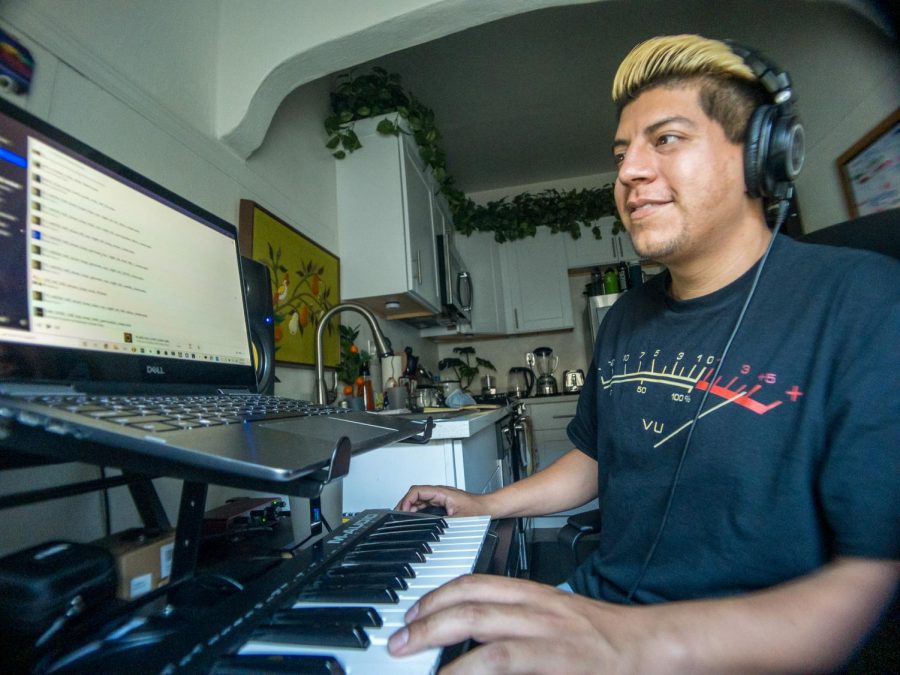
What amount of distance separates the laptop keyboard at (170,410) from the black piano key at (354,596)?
161 millimetres

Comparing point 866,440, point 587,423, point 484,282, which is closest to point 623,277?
point 484,282

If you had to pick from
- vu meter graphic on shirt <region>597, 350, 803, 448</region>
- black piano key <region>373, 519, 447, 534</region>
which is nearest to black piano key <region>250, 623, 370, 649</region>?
black piano key <region>373, 519, 447, 534</region>

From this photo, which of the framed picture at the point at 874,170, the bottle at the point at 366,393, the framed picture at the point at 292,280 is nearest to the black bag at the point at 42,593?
the framed picture at the point at 292,280

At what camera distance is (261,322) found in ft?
2.88

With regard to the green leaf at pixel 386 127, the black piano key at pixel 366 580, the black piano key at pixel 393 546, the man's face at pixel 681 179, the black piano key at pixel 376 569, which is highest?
the green leaf at pixel 386 127

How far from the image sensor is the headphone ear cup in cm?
69

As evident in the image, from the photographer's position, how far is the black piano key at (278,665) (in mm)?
251

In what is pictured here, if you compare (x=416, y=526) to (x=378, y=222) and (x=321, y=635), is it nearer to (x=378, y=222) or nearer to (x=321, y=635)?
(x=321, y=635)

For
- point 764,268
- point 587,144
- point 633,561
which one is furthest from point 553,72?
point 633,561

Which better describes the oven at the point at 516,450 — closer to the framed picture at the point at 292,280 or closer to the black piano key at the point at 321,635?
the framed picture at the point at 292,280

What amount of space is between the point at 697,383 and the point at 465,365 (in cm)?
323

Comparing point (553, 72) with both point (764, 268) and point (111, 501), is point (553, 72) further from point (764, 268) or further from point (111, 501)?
point (111, 501)

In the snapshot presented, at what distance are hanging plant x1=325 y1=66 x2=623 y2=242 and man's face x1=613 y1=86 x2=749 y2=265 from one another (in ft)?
5.18

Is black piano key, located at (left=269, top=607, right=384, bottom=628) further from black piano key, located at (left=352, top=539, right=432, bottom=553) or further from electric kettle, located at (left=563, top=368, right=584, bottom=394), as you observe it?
electric kettle, located at (left=563, top=368, right=584, bottom=394)
